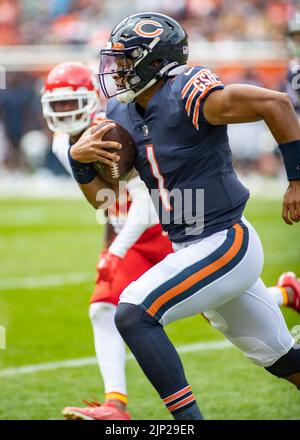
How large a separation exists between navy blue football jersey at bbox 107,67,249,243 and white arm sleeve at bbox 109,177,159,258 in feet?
2.66

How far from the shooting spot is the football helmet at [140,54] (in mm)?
3402

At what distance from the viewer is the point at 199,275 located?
10.6 feet

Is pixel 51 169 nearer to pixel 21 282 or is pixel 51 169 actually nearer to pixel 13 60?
pixel 13 60

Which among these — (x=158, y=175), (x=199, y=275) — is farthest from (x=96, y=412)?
(x=158, y=175)

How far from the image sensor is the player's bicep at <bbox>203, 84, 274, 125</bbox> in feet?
10.1

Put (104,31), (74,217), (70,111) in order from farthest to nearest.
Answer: (104,31) → (74,217) → (70,111)

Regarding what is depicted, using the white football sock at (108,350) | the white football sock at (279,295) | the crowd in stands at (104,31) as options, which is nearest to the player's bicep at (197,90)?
the white football sock at (108,350)

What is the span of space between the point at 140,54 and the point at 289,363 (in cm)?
139

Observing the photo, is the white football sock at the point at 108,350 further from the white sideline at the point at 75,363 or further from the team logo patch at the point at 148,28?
the team logo patch at the point at 148,28

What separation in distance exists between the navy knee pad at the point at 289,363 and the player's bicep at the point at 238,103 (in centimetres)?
101

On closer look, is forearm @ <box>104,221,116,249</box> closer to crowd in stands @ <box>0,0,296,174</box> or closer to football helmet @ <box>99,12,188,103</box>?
football helmet @ <box>99,12,188,103</box>

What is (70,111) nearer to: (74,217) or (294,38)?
(294,38)

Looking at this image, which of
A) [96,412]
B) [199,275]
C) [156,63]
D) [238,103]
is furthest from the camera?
[96,412]

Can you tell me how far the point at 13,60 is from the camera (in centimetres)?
1393
